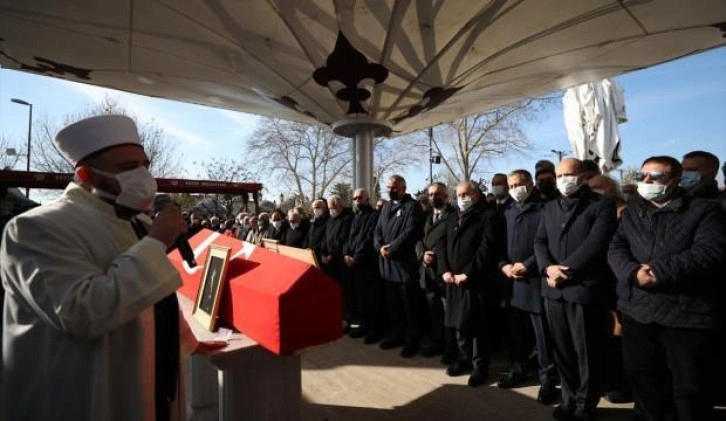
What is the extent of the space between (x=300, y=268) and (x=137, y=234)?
2.66 feet

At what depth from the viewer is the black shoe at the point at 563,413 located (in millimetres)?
3260

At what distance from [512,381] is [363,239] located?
2626 millimetres

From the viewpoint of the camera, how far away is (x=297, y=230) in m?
7.20

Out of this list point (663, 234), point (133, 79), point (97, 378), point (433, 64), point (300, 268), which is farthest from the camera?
point (133, 79)

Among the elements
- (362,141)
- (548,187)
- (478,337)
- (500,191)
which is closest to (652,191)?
(548,187)

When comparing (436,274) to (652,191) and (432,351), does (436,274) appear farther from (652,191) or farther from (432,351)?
(652,191)

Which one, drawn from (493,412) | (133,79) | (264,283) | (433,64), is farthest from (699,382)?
(133,79)

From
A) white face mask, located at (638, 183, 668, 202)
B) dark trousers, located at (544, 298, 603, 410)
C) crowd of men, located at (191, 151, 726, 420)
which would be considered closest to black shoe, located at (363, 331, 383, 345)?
crowd of men, located at (191, 151, 726, 420)

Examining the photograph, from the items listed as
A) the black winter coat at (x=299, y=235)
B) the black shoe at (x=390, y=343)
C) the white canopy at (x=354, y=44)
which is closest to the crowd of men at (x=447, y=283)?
the black shoe at (x=390, y=343)

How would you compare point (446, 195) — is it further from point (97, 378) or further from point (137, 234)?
point (97, 378)

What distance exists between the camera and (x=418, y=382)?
4074 millimetres

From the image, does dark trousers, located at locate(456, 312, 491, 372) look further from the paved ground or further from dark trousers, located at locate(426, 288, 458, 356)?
dark trousers, located at locate(426, 288, 458, 356)

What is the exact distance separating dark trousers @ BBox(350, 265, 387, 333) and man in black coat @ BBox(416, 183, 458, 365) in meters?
0.84

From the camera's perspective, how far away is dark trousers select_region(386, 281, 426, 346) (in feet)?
16.5
